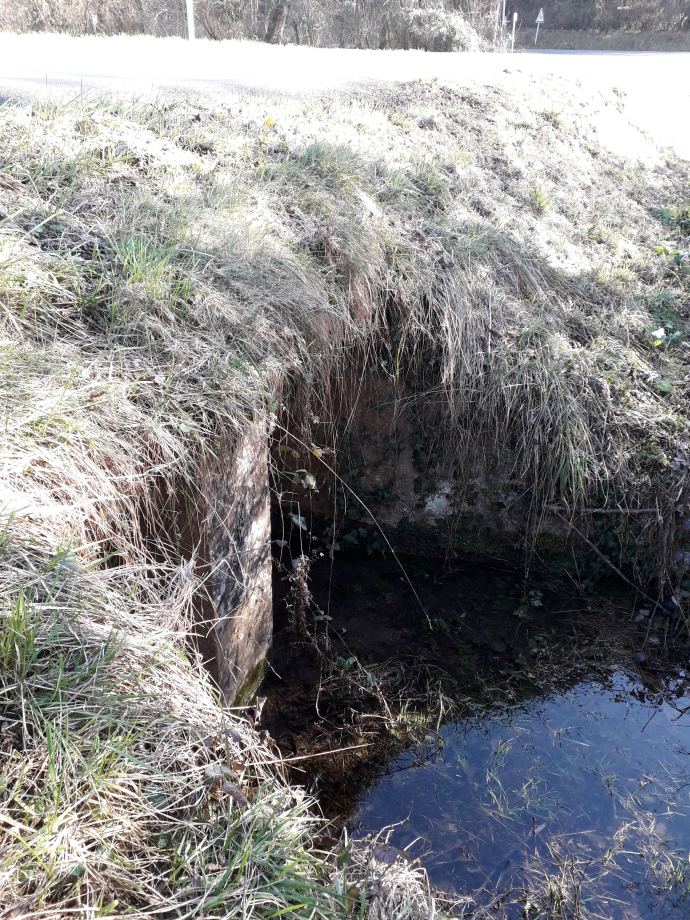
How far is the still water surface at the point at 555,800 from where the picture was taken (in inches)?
93.3

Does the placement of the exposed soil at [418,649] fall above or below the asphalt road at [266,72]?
below

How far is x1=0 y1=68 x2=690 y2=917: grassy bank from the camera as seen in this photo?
1.54 m

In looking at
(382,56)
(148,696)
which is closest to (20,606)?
(148,696)

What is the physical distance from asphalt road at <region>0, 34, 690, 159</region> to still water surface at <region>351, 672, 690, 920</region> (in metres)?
4.27

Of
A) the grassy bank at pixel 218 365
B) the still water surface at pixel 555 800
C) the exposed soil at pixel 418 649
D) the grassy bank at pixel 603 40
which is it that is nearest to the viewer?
the grassy bank at pixel 218 365

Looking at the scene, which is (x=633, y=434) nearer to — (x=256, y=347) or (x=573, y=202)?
(x=256, y=347)

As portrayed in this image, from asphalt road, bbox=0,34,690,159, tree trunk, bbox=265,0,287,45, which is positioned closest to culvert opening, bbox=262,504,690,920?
asphalt road, bbox=0,34,690,159

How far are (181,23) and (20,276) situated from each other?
49.1 ft

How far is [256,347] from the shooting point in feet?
9.62

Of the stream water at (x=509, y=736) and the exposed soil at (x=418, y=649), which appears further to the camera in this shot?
the exposed soil at (x=418, y=649)

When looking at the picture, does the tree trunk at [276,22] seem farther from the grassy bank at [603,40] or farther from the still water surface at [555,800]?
the still water surface at [555,800]

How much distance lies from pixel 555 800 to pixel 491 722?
0.44 m

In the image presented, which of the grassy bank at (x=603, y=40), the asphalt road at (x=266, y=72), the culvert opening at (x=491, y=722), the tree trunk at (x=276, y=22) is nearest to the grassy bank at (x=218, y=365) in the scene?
the culvert opening at (x=491, y=722)

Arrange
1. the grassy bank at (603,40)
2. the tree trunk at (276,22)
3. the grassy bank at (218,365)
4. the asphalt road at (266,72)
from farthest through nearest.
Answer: the grassy bank at (603,40)
the tree trunk at (276,22)
the asphalt road at (266,72)
the grassy bank at (218,365)
